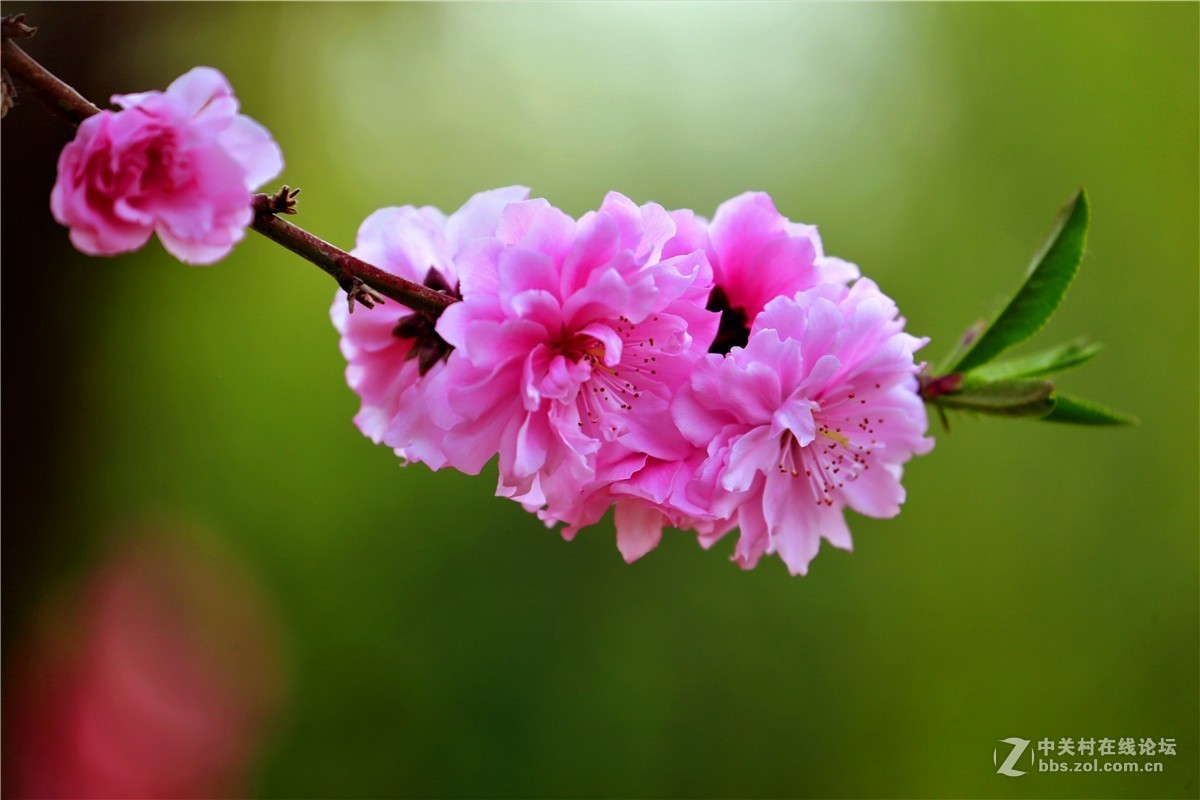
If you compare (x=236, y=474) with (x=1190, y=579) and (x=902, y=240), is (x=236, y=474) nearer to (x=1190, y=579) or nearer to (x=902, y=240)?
(x=902, y=240)

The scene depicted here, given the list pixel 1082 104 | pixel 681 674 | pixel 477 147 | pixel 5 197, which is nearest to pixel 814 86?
pixel 1082 104

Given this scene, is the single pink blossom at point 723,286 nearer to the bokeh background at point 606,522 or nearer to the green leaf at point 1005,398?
the green leaf at point 1005,398

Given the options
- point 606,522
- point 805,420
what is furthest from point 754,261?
point 606,522

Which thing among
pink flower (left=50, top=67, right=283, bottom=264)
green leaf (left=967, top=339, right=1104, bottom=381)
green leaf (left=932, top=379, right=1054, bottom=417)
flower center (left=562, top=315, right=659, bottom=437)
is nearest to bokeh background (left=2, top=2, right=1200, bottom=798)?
green leaf (left=967, top=339, right=1104, bottom=381)
